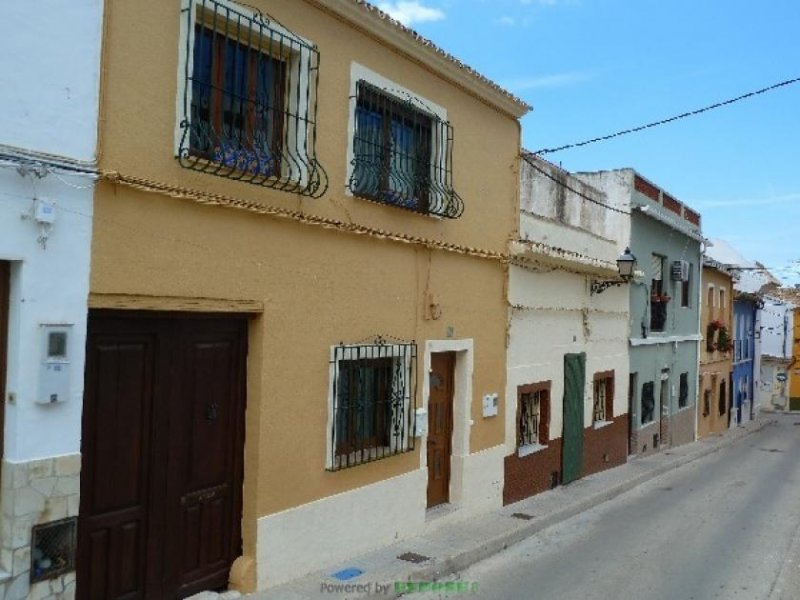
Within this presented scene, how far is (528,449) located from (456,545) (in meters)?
3.07

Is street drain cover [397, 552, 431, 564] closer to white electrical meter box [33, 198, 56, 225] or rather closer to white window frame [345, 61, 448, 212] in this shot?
white window frame [345, 61, 448, 212]

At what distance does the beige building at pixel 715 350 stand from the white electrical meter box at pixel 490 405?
1397 centimetres

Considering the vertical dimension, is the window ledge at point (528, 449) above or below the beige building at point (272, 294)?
below

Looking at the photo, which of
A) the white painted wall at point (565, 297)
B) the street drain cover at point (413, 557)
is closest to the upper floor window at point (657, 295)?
the white painted wall at point (565, 297)

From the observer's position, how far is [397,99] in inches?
298

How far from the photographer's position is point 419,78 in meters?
7.92

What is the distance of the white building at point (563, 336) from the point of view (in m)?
10.2

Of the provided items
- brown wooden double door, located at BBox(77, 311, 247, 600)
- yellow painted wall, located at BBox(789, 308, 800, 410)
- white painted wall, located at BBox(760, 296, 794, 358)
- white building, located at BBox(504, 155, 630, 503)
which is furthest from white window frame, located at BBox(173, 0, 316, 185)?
yellow painted wall, located at BBox(789, 308, 800, 410)

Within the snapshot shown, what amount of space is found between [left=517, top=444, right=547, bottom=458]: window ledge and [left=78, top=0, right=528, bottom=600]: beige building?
1.63 m

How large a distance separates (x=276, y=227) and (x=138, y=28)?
1921mm

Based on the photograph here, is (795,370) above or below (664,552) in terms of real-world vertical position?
above

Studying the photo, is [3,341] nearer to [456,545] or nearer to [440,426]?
[456,545]

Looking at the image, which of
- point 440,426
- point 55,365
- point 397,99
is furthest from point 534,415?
point 55,365

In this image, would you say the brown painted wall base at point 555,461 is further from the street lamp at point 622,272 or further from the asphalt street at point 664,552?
the street lamp at point 622,272
